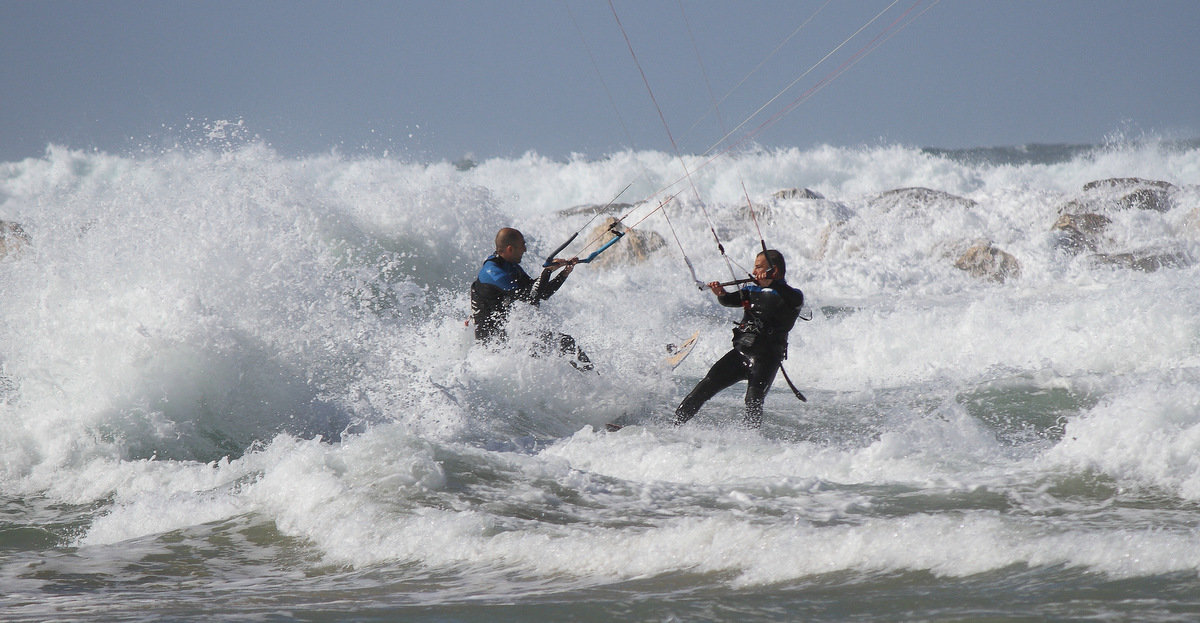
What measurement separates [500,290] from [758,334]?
2.31m

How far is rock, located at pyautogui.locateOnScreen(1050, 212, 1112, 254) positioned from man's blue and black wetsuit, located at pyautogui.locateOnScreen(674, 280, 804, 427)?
1723 centimetres

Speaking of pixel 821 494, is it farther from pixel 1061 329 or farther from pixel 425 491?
pixel 1061 329

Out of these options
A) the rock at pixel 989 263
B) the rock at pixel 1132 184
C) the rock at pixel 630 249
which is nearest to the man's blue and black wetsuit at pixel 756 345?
the rock at pixel 630 249

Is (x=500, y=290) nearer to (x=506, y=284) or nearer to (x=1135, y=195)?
(x=506, y=284)

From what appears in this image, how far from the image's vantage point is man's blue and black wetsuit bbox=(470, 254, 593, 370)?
7.95 m

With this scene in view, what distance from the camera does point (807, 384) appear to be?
11.3m

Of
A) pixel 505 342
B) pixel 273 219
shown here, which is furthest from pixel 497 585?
pixel 273 219

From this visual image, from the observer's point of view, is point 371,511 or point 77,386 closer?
point 371,511

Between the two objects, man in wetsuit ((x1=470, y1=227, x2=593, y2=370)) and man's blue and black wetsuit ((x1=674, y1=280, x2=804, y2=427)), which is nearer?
man's blue and black wetsuit ((x1=674, y1=280, x2=804, y2=427))

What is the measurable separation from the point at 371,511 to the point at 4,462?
3785 millimetres

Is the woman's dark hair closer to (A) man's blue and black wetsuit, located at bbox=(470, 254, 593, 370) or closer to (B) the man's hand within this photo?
(B) the man's hand

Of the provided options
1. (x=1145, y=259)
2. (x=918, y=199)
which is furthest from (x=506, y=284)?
(x=918, y=199)

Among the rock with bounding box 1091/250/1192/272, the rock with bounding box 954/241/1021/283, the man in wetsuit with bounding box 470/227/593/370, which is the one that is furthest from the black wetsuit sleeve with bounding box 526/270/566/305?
the rock with bounding box 1091/250/1192/272

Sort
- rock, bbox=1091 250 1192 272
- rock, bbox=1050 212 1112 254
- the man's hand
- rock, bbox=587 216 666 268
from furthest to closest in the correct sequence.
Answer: rock, bbox=1050 212 1112 254, rock, bbox=587 216 666 268, rock, bbox=1091 250 1192 272, the man's hand
